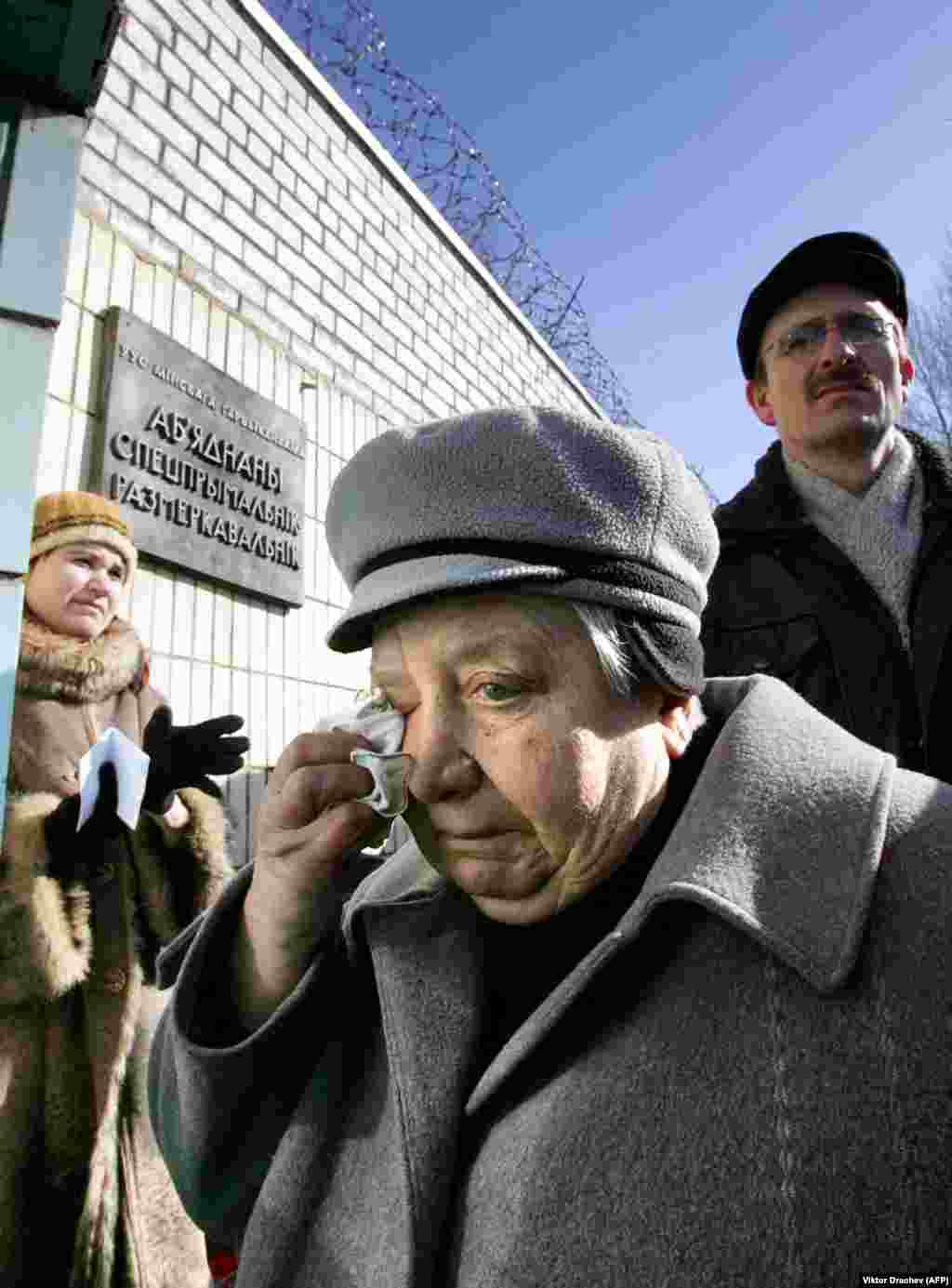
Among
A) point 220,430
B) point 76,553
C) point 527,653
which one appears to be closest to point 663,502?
point 527,653

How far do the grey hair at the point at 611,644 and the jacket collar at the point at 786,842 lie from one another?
0.16 metres

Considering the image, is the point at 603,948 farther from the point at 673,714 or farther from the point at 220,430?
the point at 220,430

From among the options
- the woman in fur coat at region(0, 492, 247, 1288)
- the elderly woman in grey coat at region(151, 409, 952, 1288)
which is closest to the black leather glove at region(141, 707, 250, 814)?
the woman in fur coat at region(0, 492, 247, 1288)

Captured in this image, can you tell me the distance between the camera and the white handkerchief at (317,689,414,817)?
1.03 m

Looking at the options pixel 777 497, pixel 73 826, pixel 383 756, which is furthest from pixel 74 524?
pixel 777 497

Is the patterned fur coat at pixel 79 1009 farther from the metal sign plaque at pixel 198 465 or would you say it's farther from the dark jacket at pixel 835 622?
the dark jacket at pixel 835 622

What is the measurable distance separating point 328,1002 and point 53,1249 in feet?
5.45

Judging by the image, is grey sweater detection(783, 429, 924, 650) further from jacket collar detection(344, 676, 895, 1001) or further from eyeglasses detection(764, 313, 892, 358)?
jacket collar detection(344, 676, 895, 1001)

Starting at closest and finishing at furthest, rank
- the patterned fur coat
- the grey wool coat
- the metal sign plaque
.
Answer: the grey wool coat < the patterned fur coat < the metal sign plaque

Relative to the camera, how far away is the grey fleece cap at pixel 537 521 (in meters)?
1.00

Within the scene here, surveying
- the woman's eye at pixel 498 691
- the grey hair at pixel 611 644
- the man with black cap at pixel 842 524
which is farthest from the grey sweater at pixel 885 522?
the woman's eye at pixel 498 691

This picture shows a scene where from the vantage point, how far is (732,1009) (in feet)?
2.77

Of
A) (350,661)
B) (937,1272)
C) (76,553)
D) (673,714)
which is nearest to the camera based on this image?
(937,1272)

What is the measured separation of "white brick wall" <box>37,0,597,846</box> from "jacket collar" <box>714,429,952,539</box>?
7.40ft
